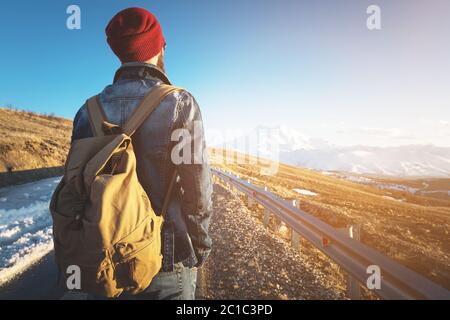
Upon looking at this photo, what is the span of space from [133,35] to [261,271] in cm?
363

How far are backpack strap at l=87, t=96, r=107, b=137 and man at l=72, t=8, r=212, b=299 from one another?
0.12ft

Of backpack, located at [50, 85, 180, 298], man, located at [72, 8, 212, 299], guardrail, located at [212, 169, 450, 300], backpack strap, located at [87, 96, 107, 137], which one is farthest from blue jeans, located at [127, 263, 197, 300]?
guardrail, located at [212, 169, 450, 300]

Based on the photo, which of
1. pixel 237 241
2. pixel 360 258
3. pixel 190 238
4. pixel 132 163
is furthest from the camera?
pixel 237 241

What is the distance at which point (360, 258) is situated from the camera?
9.50 ft

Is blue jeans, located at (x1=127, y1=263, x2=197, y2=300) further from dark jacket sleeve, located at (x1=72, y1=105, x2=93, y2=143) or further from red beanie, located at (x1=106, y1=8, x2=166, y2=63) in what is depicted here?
red beanie, located at (x1=106, y1=8, x2=166, y2=63)

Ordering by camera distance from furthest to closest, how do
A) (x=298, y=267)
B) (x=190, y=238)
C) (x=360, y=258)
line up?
1. (x=298, y=267)
2. (x=360, y=258)
3. (x=190, y=238)

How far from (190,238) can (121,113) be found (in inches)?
40.2

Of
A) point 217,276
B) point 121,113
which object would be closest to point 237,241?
point 217,276

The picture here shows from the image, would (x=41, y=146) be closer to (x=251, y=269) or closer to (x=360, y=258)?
(x=251, y=269)

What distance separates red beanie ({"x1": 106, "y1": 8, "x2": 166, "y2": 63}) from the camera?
6.59ft

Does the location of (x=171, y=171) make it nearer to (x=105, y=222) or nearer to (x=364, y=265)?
(x=105, y=222)

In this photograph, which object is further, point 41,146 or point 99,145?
point 41,146

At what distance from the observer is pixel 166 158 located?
1859 mm
